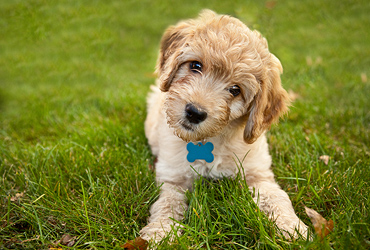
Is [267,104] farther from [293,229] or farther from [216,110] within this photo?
[293,229]

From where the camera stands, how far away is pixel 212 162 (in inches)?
115

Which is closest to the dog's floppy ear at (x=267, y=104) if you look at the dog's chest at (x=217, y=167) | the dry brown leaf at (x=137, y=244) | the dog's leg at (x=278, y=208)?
the dog's chest at (x=217, y=167)

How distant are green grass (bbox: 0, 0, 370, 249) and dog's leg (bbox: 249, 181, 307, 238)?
15 centimetres

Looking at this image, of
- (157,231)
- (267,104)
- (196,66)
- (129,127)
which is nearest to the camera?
(157,231)

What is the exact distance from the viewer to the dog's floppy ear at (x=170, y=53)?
274cm

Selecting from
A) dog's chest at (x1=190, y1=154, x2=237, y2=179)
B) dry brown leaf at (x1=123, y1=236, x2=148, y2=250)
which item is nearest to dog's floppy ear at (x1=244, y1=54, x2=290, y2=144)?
dog's chest at (x1=190, y1=154, x2=237, y2=179)

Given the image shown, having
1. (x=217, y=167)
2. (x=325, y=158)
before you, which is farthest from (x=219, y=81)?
(x=325, y=158)

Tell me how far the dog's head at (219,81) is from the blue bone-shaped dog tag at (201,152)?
0.96 feet

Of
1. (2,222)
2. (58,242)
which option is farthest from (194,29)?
(2,222)

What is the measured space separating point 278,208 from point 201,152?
83 cm

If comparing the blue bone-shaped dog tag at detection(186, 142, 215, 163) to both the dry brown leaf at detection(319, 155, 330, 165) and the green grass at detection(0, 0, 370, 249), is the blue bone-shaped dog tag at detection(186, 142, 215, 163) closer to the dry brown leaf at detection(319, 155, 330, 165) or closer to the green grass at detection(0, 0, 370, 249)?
the green grass at detection(0, 0, 370, 249)

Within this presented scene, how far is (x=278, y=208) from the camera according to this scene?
2555 millimetres

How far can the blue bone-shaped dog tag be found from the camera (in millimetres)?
2852

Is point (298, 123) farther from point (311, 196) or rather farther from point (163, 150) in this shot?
point (163, 150)
